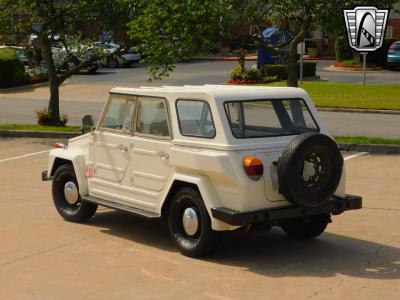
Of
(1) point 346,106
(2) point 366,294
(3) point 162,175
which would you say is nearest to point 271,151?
(3) point 162,175

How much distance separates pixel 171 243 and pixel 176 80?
3210 centimetres

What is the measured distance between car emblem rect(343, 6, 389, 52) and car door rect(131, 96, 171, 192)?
30.6ft

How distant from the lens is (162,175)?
9211 mm

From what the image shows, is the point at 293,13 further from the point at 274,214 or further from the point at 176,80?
the point at 176,80

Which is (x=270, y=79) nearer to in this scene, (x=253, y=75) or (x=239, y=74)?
(x=253, y=75)

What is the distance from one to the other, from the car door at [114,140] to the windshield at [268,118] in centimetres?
139

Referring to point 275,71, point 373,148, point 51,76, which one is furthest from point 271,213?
point 275,71

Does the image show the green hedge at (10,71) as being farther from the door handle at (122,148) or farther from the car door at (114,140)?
the door handle at (122,148)

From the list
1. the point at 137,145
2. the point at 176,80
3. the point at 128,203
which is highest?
the point at 137,145

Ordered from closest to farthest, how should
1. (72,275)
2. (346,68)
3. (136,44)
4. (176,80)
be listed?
(72,275) < (136,44) < (176,80) < (346,68)

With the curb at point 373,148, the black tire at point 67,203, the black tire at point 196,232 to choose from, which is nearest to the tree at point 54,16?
the curb at point 373,148

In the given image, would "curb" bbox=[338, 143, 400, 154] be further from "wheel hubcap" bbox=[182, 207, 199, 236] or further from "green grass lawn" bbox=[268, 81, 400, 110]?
"green grass lawn" bbox=[268, 81, 400, 110]

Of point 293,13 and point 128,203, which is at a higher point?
point 293,13

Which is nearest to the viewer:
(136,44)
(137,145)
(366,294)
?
(366,294)
